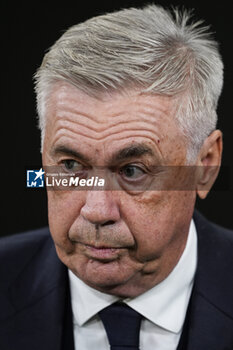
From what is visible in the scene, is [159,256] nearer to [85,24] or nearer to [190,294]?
[190,294]

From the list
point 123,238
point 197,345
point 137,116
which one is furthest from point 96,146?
point 197,345

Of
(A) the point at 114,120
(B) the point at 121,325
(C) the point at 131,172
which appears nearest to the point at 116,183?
(C) the point at 131,172

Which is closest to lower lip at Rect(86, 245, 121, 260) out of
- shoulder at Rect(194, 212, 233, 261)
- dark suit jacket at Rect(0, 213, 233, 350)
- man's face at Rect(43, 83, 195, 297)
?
man's face at Rect(43, 83, 195, 297)

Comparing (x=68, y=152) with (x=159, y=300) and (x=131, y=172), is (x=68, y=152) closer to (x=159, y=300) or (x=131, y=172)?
(x=131, y=172)

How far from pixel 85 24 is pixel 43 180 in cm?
45

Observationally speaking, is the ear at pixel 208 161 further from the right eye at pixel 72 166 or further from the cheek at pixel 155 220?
the right eye at pixel 72 166

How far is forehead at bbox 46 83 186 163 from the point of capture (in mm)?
1717

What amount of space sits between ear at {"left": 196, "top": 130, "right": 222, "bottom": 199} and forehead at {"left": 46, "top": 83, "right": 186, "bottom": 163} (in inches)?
7.2

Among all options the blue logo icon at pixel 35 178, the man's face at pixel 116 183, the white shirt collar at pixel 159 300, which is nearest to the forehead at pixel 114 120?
the man's face at pixel 116 183

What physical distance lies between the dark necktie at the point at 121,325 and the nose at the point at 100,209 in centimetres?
31

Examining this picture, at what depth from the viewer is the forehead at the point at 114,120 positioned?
172 centimetres

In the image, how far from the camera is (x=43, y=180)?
1.98 m

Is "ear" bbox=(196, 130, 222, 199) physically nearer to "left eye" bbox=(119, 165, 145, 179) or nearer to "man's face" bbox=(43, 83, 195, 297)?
"man's face" bbox=(43, 83, 195, 297)


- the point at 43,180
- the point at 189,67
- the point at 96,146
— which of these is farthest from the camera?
the point at 43,180
